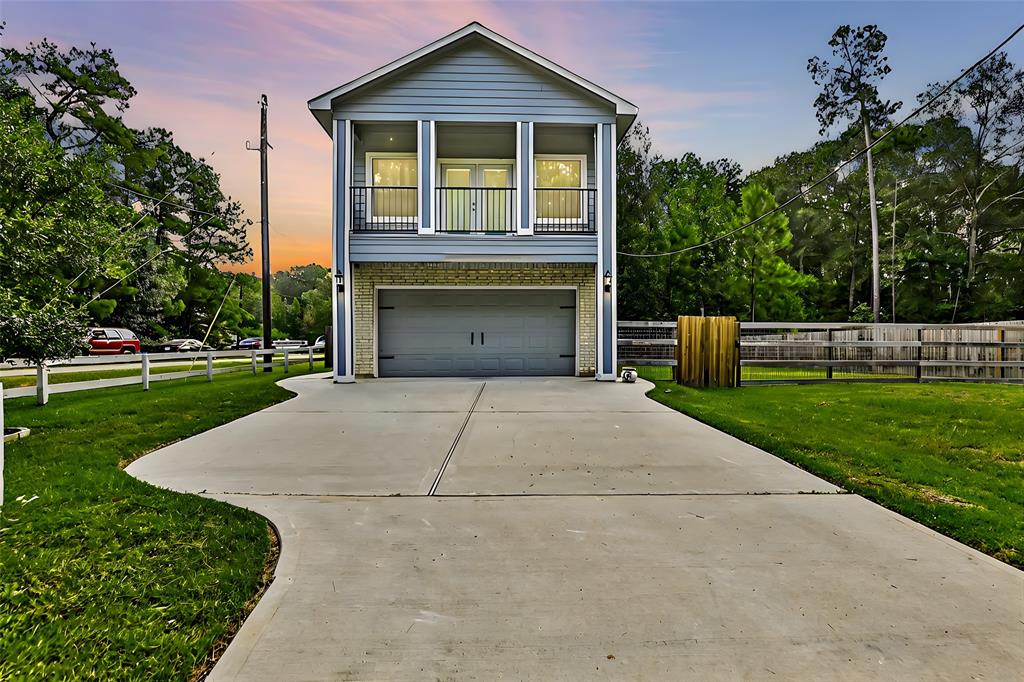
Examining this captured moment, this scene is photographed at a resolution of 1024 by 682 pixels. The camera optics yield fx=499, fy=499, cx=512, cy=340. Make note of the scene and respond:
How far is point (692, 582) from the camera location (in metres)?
2.30

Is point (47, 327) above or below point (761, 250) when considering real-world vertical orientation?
below

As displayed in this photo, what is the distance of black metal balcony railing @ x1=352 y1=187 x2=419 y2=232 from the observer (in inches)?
433

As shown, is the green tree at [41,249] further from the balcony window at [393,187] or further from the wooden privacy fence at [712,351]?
the wooden privacy fence at [712,351]

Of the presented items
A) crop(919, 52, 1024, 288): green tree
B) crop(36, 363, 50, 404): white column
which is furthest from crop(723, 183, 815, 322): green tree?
crop(36, 363, 50, 404): white column

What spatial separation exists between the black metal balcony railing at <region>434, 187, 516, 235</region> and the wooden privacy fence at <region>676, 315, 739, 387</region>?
4.53 metres

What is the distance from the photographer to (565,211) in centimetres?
1179

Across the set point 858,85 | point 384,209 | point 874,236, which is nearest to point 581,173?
point 384,209

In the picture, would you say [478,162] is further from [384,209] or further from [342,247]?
[342,247]

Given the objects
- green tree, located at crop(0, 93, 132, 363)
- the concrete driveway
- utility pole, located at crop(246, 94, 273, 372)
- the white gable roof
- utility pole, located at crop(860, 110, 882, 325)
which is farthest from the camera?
utility pole, located at crop(860, 110, 882, 325)

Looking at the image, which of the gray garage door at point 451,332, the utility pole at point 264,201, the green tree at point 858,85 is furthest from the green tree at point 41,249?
the green tree at point 858,85

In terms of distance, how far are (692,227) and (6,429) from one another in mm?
21860

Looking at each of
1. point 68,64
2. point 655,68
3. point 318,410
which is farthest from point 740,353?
point 68,64

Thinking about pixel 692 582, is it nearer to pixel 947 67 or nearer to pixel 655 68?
pixel 655 68

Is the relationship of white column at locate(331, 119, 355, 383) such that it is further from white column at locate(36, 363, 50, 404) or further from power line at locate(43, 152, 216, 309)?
white column at locate(36, 363, 50, 404)
